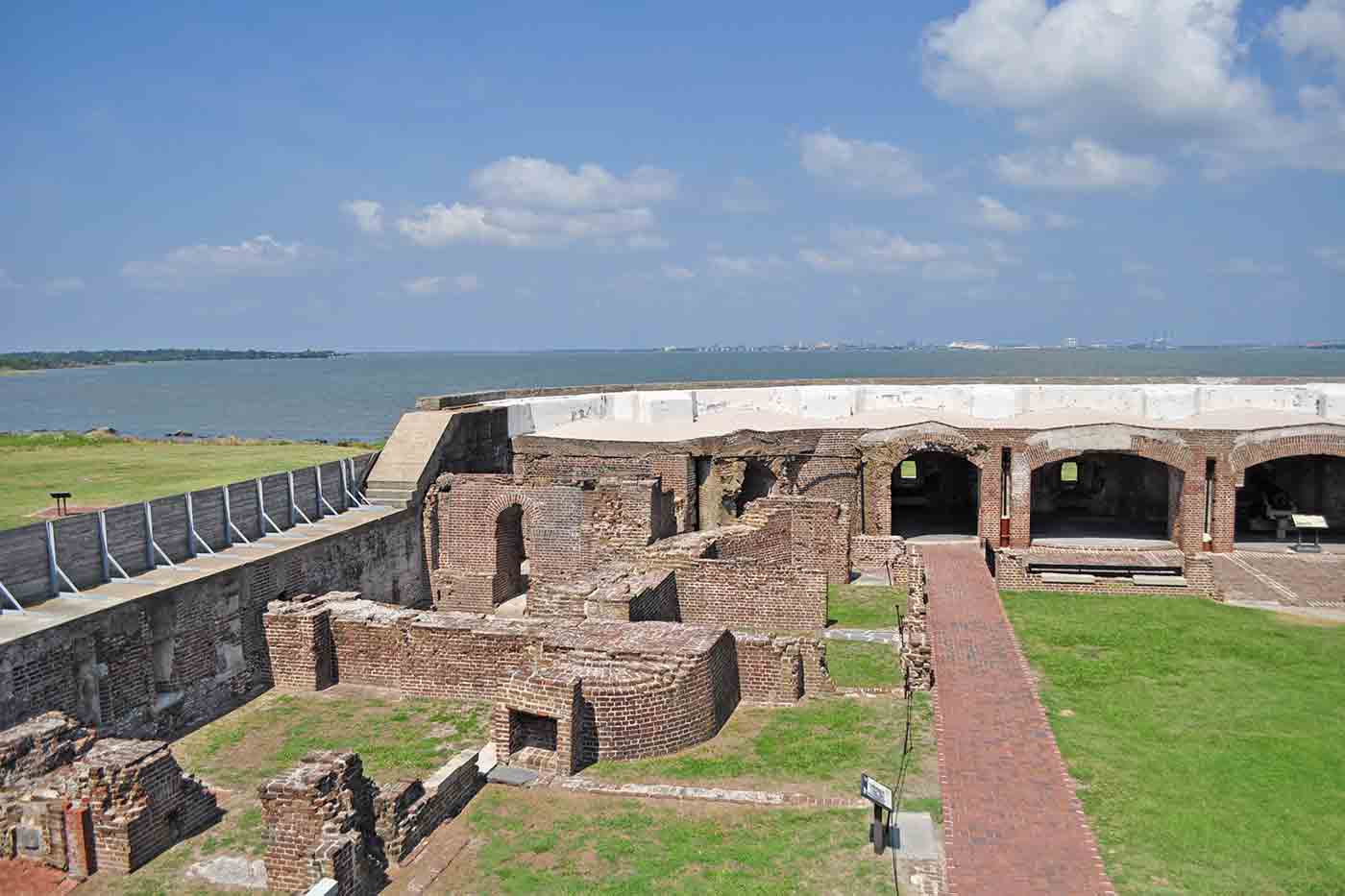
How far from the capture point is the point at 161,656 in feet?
43.2

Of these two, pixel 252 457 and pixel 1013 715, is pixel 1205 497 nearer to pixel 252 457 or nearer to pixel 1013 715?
pixel 1013 715

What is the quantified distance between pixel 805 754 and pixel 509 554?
1111 cm

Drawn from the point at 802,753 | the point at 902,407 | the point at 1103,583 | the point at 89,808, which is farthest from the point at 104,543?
the point at 902,407

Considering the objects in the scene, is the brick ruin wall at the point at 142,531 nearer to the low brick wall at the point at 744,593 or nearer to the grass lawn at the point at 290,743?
the grass lawn at the point at 290,743

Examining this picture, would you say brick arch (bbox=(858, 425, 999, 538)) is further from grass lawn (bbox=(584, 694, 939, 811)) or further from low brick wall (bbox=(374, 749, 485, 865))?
low brick wall (bbox=(374, 749, 485, 865))

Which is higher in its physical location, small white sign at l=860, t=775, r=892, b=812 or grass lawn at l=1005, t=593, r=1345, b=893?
small white sign at l=860, t=775, r=892, b=812

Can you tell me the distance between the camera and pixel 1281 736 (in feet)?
39.8

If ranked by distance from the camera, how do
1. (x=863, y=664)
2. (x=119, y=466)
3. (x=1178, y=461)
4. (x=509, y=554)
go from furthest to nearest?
(x=119, y=466) < (x=1178, y=461) < (x=509, y=554) < (x=863, y=664)

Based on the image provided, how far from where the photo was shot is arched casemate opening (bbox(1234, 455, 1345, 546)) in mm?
25250

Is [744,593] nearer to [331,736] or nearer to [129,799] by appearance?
[331,736]

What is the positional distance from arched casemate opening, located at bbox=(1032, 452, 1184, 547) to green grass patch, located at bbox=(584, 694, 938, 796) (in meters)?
14.3

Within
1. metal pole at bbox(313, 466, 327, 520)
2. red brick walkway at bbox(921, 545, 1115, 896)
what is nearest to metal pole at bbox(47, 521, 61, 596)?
metal pole at bbox(313, 466, 327, 520)

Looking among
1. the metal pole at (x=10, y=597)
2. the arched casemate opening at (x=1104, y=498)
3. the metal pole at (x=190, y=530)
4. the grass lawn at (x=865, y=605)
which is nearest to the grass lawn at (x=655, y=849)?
the metal pole at (x=10, y=597)

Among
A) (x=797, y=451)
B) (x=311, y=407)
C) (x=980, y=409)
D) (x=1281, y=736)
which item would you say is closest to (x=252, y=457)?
(x=797, y=451)
